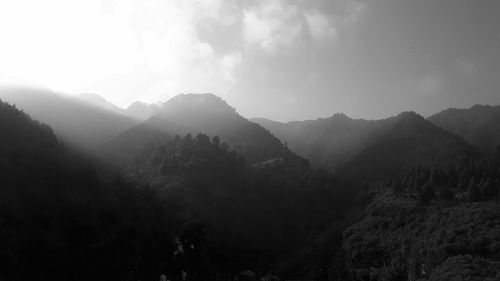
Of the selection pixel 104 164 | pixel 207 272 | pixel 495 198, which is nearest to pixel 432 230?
pixel 495 198

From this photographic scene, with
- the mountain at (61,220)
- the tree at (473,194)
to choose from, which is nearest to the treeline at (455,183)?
the tree at (473,194)

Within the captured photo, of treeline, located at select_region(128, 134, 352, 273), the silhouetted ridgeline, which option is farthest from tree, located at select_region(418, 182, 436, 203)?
treeline, located at select_region(128, 134, 352, 273)

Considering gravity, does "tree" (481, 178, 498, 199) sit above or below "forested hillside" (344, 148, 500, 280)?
above

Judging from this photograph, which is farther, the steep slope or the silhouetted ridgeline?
the steep slope

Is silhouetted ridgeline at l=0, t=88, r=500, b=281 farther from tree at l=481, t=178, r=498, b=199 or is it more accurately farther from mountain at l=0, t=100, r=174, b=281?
tree at l=481, t=178, r=498, b=199

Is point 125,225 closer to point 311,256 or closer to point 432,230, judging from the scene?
point 311,256

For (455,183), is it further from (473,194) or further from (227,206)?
(227,206)

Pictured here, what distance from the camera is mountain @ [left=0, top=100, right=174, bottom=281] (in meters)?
86.2

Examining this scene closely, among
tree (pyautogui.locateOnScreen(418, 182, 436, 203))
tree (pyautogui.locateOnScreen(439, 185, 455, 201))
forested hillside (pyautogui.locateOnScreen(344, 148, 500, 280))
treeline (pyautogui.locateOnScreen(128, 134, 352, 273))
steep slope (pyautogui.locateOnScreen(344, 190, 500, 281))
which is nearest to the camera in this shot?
steep slope (pyautogui.locateOnScreen(344, 190, 500, 281))

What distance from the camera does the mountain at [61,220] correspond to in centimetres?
8625

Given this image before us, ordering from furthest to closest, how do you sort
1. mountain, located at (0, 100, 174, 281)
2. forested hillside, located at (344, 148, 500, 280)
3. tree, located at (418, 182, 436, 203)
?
tree, located at (418, 182, 436, 203) → forested hillside, located at (344, 148, 500, 280) → mountain, located at (0, 100, 174, 281)

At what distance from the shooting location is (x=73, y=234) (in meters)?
97.5

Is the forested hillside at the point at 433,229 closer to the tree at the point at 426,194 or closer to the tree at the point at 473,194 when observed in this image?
the tree at the point at 426,194

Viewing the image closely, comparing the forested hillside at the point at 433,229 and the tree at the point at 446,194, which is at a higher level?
the tree at the point at 446,194
